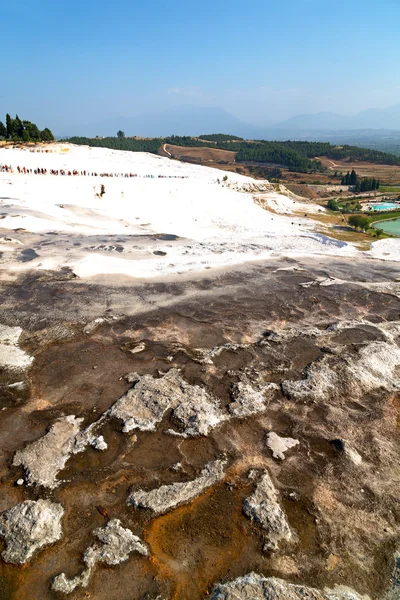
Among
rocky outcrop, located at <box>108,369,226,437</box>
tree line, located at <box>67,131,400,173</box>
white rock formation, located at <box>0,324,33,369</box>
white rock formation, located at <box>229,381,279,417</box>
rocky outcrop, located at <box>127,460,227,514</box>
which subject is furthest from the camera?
tree line, located at <box>67,131,400,173</box>

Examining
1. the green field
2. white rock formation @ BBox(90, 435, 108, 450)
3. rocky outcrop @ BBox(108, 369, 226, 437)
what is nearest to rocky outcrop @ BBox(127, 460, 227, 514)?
rocky outcrop @ BBox(108, 369, 226, 437)

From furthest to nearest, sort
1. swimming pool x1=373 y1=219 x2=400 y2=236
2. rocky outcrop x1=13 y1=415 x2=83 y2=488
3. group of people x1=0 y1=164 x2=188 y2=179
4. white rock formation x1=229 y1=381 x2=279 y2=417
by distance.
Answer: swimming pool x1=373 y1=219 x2=400 y2=236 < group of people x1=0 y1=164 x2=188 y2=179 < white rock formation x1=229 y1=381 x2=279 y2=417 < rocky outcrop x1=13 y1=415 x2=83 y2=488

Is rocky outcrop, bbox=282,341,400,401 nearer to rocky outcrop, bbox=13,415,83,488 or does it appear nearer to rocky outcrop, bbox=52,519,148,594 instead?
rocky outcrop, bbox=52,519,148,594

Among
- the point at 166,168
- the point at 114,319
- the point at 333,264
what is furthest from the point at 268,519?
the point at 166,168

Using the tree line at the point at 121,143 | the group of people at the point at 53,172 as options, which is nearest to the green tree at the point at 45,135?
the group of people at the point at 53,172

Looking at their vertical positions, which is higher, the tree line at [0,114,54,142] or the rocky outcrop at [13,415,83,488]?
the tree line at [0,114,54,142]

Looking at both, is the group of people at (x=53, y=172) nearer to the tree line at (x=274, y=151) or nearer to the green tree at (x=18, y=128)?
the green tree at (x=18, y=128)
